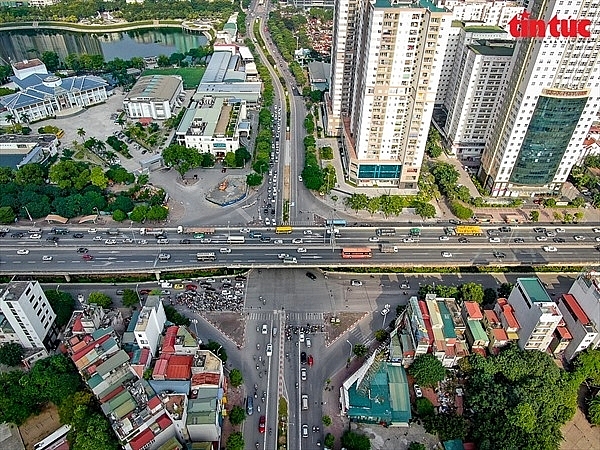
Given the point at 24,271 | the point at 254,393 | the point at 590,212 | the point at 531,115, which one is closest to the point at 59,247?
the point at 24,271

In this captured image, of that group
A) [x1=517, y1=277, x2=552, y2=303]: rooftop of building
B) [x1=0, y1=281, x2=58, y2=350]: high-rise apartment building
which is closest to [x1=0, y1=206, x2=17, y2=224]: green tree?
[x1=0, y1=281, x2=58, y2=350]: high-rise apartment building

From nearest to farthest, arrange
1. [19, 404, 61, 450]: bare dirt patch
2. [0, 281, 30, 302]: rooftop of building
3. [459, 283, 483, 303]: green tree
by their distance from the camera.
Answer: [19, 404, 61, 450]: bare dirt patch < [0, 281, 30, 302]: rooftop of building < [459, 283, 483, 303]: green tree

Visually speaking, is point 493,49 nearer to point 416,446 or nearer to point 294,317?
point 294,317

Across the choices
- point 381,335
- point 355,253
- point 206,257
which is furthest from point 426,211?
point 206,257

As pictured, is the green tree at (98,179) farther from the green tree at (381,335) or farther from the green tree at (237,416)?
the green tree at (381,335)

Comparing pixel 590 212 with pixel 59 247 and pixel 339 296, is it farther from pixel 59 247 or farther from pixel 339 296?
pixel 59 247

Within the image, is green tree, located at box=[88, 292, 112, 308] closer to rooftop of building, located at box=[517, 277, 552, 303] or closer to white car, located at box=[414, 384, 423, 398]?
white car, located at box=[414, 384, 423, 398]
